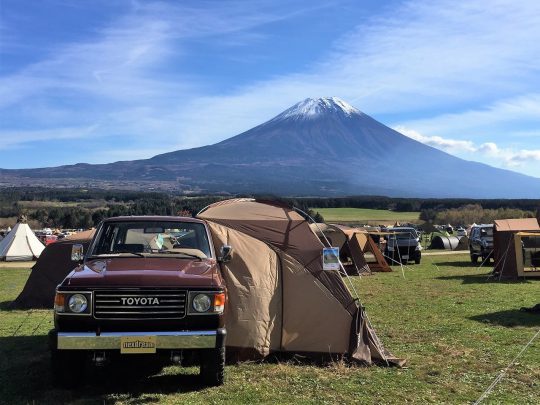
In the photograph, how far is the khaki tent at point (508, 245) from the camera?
19.0 meters

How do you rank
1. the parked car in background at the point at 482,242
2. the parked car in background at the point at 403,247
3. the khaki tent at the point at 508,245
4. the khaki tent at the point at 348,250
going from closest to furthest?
1. the khaki tent at the point at 508,245
2. the khaki tent at the point at 348,250
3. the parked car in background at the point at 482,242
4. the parked car in background at the point at 403,247

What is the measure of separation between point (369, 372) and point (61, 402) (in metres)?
3.77

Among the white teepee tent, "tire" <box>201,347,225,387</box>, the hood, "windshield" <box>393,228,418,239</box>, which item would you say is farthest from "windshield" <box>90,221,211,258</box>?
the white teepee tent

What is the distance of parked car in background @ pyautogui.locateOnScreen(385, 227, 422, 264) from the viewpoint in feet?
89.6

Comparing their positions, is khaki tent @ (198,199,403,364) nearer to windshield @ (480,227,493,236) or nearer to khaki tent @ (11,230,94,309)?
khaki tent @ (11,230,94,309)

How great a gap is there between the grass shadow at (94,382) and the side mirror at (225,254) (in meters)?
1.50

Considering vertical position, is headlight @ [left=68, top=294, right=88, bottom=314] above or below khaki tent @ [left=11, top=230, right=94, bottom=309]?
above

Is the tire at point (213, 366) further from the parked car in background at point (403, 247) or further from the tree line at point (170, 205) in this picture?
the tree line at point (170, 205)

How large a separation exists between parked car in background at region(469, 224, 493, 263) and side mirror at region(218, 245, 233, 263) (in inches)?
757

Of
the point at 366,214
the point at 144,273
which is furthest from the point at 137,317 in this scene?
the point at 366,214

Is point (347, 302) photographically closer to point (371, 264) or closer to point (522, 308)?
point (522, 308)

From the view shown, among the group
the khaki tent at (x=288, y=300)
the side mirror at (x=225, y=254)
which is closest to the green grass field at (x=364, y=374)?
the khaki tent at (x=288, y=300)

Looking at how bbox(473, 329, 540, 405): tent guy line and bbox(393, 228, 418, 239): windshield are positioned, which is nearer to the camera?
bbox(473, 329, 540, 405): tent guy line

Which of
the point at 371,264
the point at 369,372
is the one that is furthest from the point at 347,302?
the point at 371,264
